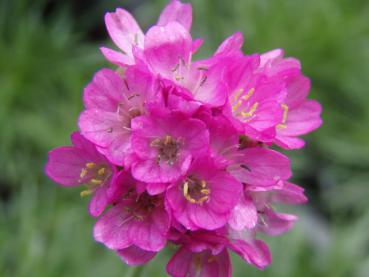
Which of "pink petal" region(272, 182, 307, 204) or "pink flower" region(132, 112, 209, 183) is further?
"pink petal" region(272, 182, 307, 204)

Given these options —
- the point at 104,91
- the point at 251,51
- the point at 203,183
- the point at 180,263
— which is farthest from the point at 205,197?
the point at 251,51

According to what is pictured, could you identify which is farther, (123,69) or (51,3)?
(51,3)

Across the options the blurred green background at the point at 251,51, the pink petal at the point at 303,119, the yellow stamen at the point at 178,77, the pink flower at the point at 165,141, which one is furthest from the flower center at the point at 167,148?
the blurred green background at the point at 251,51

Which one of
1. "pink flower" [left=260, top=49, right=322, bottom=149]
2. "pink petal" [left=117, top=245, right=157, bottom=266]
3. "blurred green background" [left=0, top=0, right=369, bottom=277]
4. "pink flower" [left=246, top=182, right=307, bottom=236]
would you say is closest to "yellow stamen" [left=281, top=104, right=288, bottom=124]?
"pink flower" [left=260, top=49, right=322, bottom=149]

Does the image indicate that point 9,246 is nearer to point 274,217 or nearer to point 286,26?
point 274,217

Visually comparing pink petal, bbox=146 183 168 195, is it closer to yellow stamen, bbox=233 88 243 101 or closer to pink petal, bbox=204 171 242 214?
pink petal, bbox=204 171 242 214

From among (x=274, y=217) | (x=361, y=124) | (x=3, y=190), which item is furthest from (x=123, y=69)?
(x=361, y=124)

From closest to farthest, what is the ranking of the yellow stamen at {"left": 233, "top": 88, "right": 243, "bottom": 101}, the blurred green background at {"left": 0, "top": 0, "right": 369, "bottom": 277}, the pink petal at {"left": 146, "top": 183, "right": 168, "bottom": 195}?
the pink petal at {"left": 146, "top": 183, "right": 168, "bottom": 195} < the yellow stamen at {"left": 233, "top": 88, "right": 243, "bottom": 101} < the blurred green background at {"left": 0, "top": 0, "right": 369, "bottom": 277}
